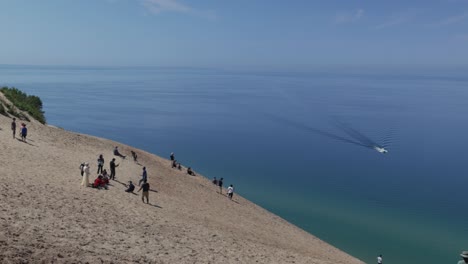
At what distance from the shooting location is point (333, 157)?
73750 mm

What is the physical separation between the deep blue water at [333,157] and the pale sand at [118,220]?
9.83m

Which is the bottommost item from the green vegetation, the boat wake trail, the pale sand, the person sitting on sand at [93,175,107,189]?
the pale sand

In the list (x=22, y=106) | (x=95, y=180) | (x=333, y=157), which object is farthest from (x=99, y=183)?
(x=333, y=157)

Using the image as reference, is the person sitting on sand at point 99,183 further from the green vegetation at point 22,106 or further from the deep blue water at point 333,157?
the green vegetation at point 22,106

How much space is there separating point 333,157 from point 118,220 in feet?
188

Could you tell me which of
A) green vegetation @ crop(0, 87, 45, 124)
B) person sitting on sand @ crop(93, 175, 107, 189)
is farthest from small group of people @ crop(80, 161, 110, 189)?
green vegetation @ crop(0, 87, 45, 124)

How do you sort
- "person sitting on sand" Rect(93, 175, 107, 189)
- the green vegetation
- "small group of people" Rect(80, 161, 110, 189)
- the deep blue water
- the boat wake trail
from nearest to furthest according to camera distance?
"small group of people" Rect(80, 161, 110, 189)
"person sitting on sand" Rect(93, 175, 107, 189)
the deep blue water
the green vegetation
the boat wake trail

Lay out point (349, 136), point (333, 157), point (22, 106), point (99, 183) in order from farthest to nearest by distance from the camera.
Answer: point (349, 136) < point (333, 157) < point (22, 106) < point (99, 183)

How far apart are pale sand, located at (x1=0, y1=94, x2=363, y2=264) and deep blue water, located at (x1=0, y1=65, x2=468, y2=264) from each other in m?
9.83

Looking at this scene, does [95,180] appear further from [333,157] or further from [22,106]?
[333,157]

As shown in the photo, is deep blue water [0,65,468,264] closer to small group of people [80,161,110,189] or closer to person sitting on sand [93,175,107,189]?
small group of people [80,161,110,189]

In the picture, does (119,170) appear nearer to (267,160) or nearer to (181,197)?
(181,197)

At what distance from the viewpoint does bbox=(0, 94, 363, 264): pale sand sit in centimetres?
1543

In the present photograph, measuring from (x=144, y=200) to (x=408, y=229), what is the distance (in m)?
26.4
